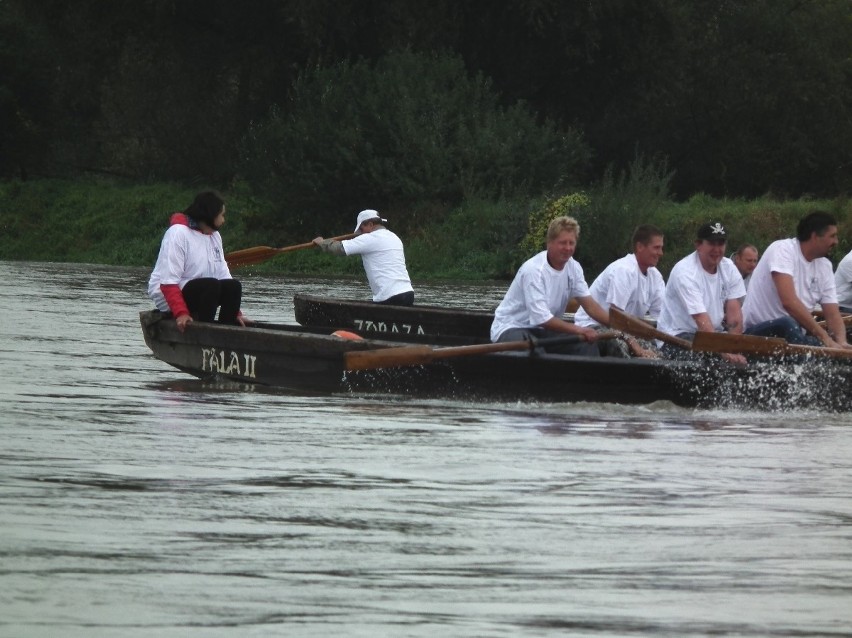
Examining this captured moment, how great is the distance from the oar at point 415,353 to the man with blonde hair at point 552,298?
0.16 metres

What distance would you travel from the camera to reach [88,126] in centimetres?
5000

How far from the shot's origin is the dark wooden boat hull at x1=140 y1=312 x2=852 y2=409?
444 inches

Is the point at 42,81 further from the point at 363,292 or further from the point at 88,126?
the point at 363,292

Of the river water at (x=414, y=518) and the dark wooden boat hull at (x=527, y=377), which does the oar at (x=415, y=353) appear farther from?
the river water at (x=414, y=518)

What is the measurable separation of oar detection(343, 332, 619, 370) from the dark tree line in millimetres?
27041

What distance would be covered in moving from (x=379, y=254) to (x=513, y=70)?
27.0 m

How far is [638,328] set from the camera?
1158 cm

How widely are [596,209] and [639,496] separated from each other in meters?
24.2

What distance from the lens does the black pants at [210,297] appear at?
43.1 ft

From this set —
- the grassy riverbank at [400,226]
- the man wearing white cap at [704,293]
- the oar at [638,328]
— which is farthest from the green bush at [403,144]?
the oar at [638,328]

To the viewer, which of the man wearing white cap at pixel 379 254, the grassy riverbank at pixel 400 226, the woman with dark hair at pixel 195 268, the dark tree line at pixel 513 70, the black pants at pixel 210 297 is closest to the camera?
the woman with dark hair at pixel 195 268

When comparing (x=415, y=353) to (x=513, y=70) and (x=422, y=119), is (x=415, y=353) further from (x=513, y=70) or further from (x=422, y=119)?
(x=513, y=70)

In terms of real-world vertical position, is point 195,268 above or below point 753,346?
above

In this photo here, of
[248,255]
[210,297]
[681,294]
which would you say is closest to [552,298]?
[681,294]
